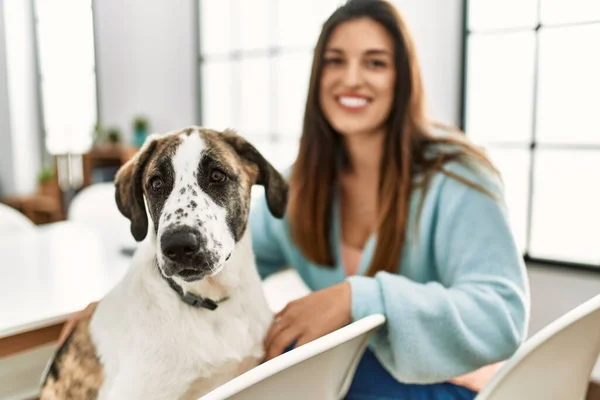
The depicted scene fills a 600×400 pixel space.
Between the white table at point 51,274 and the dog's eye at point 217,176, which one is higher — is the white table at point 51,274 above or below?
below

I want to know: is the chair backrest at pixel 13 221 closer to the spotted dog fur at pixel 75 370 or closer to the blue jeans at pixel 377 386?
the spotted dog fur at pixel 75 370

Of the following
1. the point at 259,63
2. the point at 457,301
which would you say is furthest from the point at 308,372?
the point at 259,63

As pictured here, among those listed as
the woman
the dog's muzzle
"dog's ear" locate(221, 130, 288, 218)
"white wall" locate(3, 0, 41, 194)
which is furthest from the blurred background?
the dog's muzzle

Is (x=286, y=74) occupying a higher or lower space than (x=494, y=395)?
higher

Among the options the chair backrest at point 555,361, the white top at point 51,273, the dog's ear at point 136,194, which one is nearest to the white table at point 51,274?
the white top at point 51,273

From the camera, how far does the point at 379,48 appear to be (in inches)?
28.0

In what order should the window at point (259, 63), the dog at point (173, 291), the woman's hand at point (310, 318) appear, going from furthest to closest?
the window at point (259, 63)
the woman's hand at point (310, 318)
the dog at point (173, 291)

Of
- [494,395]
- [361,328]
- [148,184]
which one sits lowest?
[494,395]

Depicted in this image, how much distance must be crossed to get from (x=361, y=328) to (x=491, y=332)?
28 centimetres

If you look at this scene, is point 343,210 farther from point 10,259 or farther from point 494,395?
point 10,259

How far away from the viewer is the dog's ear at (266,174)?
0.53 meters

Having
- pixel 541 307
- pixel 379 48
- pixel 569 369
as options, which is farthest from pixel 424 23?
pixel 569 369

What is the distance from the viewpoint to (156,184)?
481mm

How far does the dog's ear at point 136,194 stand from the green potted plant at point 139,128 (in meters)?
0.20
